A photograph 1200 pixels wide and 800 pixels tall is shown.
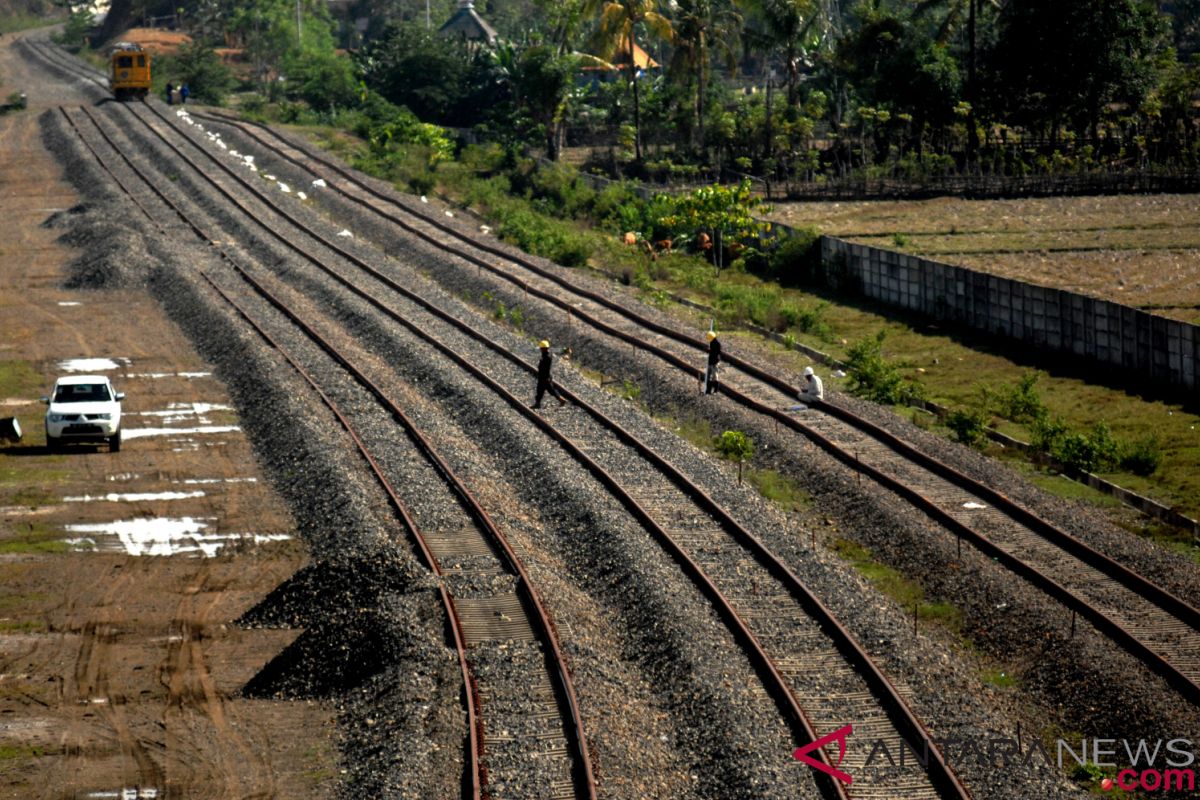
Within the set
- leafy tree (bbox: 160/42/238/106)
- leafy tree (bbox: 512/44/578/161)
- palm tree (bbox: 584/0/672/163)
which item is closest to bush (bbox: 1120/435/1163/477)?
palm tree (bbox: 584/0/672/163)

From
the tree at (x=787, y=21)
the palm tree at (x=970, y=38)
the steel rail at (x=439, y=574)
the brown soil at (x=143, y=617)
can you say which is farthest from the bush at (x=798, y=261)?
the tree at (x=787, y=21)

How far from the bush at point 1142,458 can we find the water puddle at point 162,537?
15.4 metres

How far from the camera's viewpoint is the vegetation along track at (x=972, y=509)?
19.0 metres

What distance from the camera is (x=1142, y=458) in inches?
1073

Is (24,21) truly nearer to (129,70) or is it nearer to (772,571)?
(129,70)

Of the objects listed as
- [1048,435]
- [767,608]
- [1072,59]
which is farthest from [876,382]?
[1072,59]

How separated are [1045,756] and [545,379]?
15.3 metres

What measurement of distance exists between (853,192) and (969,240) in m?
11.2

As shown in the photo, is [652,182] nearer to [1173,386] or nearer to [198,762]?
[1173,386]

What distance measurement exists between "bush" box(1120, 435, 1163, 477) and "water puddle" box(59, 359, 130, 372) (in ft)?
74.7

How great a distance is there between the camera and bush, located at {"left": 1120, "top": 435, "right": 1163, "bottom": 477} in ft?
89.3

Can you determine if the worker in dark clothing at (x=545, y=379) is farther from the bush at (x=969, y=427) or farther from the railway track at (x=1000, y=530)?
the bush at (x=969, y=427)

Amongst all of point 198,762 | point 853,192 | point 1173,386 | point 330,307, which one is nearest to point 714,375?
point 1173,386

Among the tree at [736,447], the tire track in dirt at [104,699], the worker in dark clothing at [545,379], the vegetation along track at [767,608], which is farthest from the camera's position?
the worker in dark clothing at [545,379]
